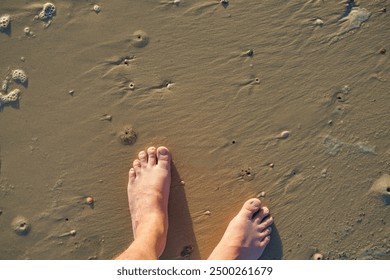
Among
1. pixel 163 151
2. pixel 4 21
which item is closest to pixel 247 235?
pixel 163 151

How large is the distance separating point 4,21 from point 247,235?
2793mm

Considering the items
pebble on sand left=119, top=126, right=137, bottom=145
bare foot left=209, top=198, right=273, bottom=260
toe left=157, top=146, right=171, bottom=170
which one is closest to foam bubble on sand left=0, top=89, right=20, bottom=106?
pebble on sand left=119, top=126, right=137, bottom=145

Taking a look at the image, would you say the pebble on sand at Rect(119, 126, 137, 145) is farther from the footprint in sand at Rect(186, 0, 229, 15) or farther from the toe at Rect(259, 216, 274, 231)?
the toe at Rect(259, 216, 274, 231)

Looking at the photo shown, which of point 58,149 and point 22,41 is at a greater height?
point 22,41

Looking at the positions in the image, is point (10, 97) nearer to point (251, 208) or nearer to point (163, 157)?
point (163, 157)

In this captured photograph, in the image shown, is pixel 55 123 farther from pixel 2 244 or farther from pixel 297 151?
pixel 297 151

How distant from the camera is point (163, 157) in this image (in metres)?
3.20

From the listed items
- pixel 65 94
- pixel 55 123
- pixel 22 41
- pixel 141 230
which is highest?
pixel 22 41

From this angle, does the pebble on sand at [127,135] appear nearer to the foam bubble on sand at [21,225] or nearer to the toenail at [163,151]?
the toenail at [163,151]

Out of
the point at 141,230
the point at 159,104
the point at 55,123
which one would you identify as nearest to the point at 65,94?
the point at 55,123

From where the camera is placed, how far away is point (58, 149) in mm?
3219

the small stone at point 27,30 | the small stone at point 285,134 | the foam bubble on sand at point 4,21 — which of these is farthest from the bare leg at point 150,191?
the foam bubble on sand at point 4,21

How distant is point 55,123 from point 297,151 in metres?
2.10

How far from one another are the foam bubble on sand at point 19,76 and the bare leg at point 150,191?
1.19 m
